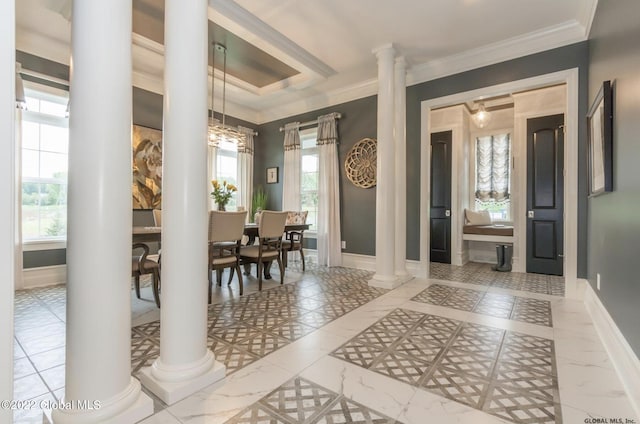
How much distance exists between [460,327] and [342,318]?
101cm

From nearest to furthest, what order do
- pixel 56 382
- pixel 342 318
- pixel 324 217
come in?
pixel 56 382 < pixel 342 318 < pixel 324 217

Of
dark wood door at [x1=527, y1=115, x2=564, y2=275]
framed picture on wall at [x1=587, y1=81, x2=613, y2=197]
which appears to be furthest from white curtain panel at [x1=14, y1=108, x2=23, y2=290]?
dark wood door at [x1=527, y1=115, x2=564, y2=275]

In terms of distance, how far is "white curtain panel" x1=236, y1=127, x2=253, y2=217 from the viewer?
5.98 metres

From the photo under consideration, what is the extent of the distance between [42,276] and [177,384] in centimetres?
350

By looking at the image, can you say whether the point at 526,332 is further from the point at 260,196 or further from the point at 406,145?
the point at 260,196

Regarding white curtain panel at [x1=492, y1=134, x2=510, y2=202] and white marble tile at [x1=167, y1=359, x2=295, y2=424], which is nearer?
white marble tile at [x1=167, y1=359, x2=295, y2=424]

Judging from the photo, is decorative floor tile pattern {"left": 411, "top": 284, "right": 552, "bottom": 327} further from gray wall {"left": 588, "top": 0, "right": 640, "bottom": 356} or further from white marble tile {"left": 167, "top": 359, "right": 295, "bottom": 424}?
white marble tile {"left": 167, "top": 359, "right": 295, "bottom": 424}

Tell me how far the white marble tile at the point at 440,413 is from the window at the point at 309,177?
14.3ft

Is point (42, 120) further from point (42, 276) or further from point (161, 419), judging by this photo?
point (161, 419)

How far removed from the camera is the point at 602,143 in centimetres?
235

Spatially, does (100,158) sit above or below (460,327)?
above

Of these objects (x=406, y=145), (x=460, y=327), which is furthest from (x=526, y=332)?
(x=406, y=145)

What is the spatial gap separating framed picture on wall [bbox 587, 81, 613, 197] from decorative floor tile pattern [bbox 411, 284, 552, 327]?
3.99ft

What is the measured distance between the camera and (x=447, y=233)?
5613mm
